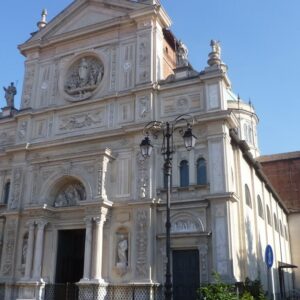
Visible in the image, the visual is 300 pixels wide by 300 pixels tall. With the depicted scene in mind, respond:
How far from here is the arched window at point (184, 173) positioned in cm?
1911

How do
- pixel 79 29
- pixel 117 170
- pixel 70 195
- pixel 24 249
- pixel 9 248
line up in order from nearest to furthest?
pixel 117 170 → pixel 24 249 → pixel 9 248 → pixel 70 195 → pixel 79 29

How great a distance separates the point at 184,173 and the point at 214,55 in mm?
6110

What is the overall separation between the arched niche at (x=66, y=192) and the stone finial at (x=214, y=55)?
9.01 meters

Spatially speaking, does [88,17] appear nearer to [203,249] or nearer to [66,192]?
[66,192]

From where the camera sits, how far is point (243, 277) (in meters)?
18.1

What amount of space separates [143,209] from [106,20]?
459 inches

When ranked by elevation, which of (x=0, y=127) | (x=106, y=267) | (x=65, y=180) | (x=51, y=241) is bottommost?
(x=106, y=267)

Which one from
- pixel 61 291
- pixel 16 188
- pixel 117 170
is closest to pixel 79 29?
pixel 117 170

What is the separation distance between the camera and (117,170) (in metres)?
20.5

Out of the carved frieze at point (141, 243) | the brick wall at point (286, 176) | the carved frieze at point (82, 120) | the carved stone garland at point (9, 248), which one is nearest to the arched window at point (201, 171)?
the carved frieze at point (141, 243)

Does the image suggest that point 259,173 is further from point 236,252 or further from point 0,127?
point 0,127

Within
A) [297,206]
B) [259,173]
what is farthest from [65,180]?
[297,206]

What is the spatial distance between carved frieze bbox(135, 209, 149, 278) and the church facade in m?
0.05

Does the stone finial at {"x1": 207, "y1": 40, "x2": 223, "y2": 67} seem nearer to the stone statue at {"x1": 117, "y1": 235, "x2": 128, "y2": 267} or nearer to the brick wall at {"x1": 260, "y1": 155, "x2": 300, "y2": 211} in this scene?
the stone statue at {"x1": 117, "y1": 235, "x2": 128, "y2": 267}
